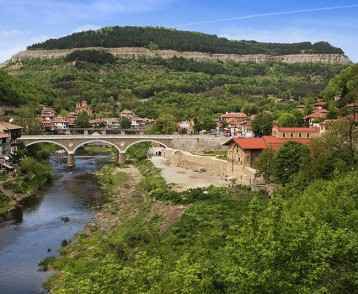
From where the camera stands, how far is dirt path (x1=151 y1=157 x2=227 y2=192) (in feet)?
123

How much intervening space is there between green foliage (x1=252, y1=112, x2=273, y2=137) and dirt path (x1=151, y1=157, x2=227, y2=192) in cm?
901

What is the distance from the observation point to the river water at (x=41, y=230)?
2011 cm

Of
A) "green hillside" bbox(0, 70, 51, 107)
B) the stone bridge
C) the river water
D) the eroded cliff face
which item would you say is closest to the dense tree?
Answer: the stone bridge

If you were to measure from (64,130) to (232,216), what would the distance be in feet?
168

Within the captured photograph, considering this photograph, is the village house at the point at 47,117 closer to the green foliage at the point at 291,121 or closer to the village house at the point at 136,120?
the village house at the point at 136,120

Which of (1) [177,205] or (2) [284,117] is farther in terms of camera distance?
(2) [284,117]

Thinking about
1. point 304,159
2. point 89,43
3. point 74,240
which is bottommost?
point 74,240

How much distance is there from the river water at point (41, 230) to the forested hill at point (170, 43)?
108 meters

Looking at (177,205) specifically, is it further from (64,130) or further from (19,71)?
(19,71)

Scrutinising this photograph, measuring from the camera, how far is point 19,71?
427ft

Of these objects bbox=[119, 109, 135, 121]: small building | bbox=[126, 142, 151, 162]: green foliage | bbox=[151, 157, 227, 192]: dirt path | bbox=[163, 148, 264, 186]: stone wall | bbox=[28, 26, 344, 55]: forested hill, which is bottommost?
bbox=[126, 142, 151, 162]: green foliage

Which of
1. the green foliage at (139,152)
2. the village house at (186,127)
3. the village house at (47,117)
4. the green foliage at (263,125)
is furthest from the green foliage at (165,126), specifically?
the green foliage at (263,125)

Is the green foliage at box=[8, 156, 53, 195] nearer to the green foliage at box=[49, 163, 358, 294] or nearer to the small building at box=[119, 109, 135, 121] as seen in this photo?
the green foliage at box=[49, 163, 358, 294]

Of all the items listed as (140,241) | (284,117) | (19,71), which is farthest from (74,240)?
(19,71)
